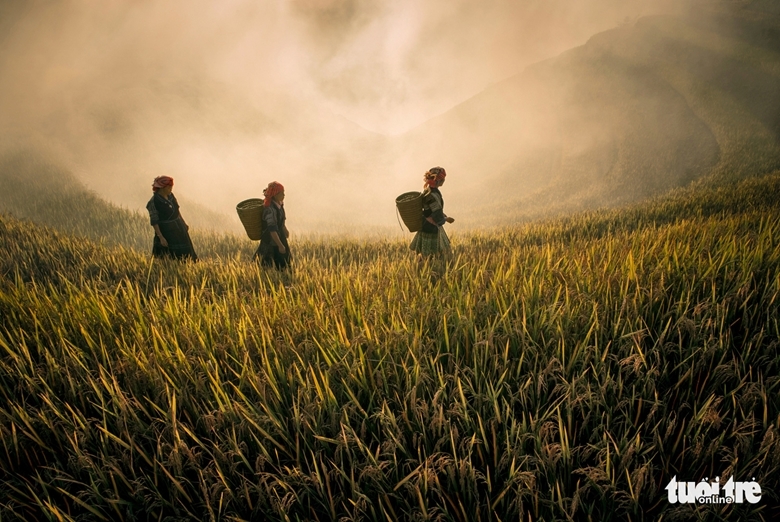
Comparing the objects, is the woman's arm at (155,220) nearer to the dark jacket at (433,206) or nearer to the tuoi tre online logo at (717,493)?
the dark jacket at (433,206)

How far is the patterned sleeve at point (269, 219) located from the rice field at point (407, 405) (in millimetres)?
2312

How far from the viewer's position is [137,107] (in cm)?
3175

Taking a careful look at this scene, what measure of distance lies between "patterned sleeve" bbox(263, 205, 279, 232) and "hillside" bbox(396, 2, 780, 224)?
16.6 metres

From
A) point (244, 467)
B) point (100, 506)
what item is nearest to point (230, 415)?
point (244, 467)

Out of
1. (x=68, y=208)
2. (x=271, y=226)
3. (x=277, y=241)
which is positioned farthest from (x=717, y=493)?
(x=68, y=208)

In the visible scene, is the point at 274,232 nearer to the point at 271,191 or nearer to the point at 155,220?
the point at 271,191

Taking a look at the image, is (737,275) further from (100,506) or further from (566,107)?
(566,107)

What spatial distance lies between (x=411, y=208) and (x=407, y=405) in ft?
11.6

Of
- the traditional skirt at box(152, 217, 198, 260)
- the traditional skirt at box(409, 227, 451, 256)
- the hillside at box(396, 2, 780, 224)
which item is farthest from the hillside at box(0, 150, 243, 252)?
the hillside at box(396, 2, 780, 224)

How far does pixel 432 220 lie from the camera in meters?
4.95

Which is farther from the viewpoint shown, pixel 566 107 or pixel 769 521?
pixel 566 107

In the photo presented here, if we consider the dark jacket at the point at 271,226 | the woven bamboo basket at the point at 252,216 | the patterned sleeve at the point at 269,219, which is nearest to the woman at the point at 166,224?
the woven bamboo basket at the point at 252,216

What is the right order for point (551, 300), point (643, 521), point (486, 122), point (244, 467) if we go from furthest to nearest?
point (486, 122)
point (551, 300)
point (244, 467)
point (643, 521)

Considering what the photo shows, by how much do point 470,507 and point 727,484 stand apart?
87 cm
